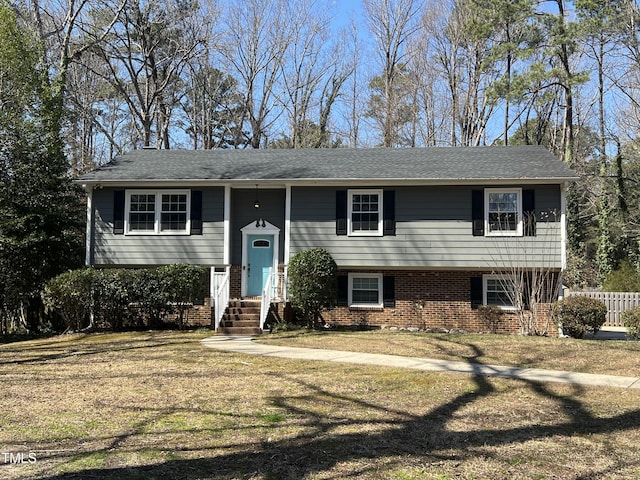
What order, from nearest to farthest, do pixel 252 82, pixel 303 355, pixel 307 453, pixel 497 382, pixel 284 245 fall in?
pixel 307 453, pixel 497 382, pixel 303 355, pixel 284 245, pixel 252 82

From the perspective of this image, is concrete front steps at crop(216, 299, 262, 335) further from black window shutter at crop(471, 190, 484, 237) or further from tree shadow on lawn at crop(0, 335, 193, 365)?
black window shutter at crop(471, 190, 484, 237)

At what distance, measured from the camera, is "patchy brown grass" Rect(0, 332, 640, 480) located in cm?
431

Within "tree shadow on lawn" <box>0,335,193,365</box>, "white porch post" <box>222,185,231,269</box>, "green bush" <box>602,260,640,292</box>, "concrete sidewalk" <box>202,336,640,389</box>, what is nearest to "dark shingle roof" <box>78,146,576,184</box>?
"white porch post" <box>222,185,231,269</box>

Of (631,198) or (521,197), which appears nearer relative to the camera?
(521,197)

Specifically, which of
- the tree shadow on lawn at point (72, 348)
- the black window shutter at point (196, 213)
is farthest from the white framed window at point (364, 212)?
the tree shadow on lawn at point (72, 348)

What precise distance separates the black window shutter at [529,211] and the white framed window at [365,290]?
4.42 meters

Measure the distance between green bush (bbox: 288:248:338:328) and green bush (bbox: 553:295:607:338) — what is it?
5975 mm

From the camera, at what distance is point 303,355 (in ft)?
33.2

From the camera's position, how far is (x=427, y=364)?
9102 millimetres

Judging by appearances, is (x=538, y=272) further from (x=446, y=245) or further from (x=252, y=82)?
(x=252, y=82)

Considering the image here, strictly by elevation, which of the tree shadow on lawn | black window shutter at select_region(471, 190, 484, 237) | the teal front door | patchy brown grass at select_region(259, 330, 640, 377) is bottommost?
the tree shadow on lawn

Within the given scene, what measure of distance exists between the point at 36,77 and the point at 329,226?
38.5ft

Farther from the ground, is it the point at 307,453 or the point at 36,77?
the point at 36,77

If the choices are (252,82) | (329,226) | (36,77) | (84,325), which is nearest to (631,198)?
(329,226)
